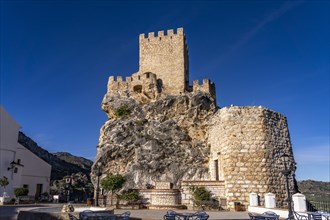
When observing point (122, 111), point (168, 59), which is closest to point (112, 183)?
point (122, 111)

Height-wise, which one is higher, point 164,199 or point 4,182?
point 4,182

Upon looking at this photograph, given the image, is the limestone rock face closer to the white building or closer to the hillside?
the white building

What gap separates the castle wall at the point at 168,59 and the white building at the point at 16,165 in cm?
1448

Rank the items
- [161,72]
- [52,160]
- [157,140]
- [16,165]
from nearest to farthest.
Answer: [157,140]
[16,165]
[161,72]
[52,160]

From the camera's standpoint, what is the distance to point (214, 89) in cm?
3070

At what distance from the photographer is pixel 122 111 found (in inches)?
1108

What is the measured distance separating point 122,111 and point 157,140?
5562 millimetres

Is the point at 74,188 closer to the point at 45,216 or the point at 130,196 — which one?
the point at 130,196

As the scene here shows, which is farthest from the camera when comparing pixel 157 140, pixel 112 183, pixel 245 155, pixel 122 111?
pixel 122 111

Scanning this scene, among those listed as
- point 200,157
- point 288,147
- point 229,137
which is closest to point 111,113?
point 200,157

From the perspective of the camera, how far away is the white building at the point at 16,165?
2655cm

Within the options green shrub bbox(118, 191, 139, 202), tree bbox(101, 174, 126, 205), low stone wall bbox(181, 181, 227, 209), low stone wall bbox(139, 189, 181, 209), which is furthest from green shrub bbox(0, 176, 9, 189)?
low stone wall bbox(181, 181, 227, 209)

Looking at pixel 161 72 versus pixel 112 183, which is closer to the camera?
pixel 112 183

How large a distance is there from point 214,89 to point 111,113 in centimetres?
1137
